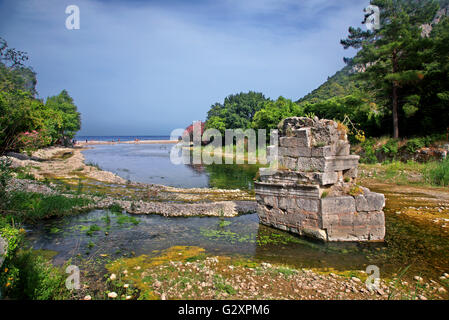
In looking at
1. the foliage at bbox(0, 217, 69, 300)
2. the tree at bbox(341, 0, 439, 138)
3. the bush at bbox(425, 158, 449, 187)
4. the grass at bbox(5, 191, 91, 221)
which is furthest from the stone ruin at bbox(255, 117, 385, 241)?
the tree at bbox(341, 0, 439, 138)

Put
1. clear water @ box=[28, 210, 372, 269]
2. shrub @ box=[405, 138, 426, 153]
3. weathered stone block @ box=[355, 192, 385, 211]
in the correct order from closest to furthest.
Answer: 1. clear water @ box=[28, 210, 372, 269]
2. weathered stone block @ box=[355, 192, 385, 211]
3. shrub @ box=[405, 138, 426, 153]

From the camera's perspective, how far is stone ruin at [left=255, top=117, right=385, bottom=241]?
24.4 feet

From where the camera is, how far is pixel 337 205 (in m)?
7.41

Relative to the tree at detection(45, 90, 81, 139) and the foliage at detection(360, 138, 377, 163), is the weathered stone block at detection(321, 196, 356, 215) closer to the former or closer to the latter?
the foliage at detection(360, 138, 377, 163)

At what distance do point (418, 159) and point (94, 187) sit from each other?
2180 cm

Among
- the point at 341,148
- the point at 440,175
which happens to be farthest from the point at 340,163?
the point at 440,175

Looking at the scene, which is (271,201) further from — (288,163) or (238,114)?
(238,114)

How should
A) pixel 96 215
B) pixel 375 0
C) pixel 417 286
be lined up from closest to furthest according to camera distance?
pixel 417 286 → pixel 96 215 → pixel 375 0

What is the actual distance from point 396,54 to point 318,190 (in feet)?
69.1

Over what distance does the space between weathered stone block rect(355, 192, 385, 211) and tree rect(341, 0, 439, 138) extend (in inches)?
688

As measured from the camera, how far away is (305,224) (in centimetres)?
779

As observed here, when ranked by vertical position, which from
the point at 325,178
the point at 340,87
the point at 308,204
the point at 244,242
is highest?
the point at 340,87
